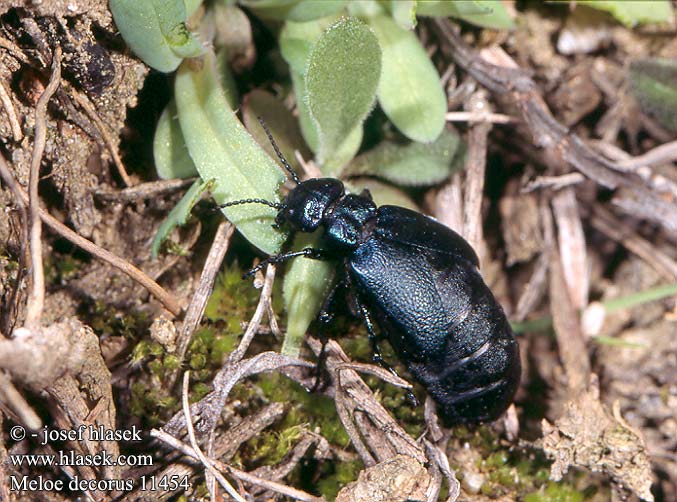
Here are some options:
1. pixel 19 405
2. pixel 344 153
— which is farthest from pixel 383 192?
pixel 19 405

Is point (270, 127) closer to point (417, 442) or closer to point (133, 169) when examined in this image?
point (133, 169)

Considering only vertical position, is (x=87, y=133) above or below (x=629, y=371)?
above

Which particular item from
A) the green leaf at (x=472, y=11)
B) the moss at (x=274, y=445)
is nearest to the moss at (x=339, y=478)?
the moss at (x=274, y=445)

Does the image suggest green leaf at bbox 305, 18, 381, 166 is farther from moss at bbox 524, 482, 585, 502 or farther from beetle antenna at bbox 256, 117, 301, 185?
moss at bbox 524, 482, 585, 502

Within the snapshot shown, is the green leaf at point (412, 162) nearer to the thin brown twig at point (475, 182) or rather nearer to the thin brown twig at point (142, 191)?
the thin brown twig at point (475, 182)

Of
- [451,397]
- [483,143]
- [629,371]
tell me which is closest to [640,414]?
[629,371]

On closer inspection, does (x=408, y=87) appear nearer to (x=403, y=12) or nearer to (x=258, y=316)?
(x=403, y=12)
